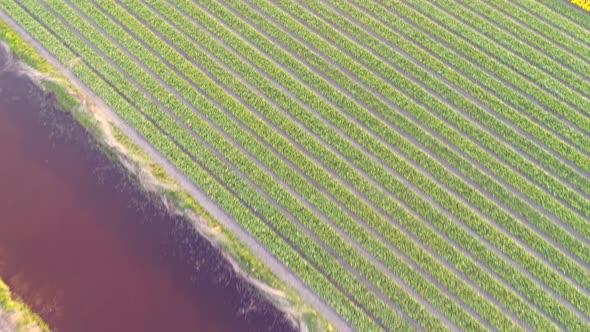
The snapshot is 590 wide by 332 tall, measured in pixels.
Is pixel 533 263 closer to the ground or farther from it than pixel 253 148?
farther from it

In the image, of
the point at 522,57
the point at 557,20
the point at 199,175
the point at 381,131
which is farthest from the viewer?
the point at 557,20

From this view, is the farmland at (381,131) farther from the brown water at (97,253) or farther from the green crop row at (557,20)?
the brown water at (97,253)

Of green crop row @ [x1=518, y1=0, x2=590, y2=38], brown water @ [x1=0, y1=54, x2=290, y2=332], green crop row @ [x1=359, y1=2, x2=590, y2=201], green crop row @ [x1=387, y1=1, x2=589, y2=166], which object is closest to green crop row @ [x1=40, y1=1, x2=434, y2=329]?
brown water @ [x1=0, y1=54, x2=290, y2=332]

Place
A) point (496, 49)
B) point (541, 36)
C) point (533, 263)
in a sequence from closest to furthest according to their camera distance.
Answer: point (533, 263) → point (496, 49) → point (541, 36)

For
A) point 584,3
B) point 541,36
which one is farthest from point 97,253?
point 584,3

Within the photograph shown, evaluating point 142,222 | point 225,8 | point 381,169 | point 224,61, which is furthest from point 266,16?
point 142,222

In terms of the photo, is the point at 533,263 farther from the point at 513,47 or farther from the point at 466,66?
the point at 513,47

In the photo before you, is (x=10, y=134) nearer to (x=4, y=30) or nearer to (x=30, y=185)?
(x=30, y=185)
